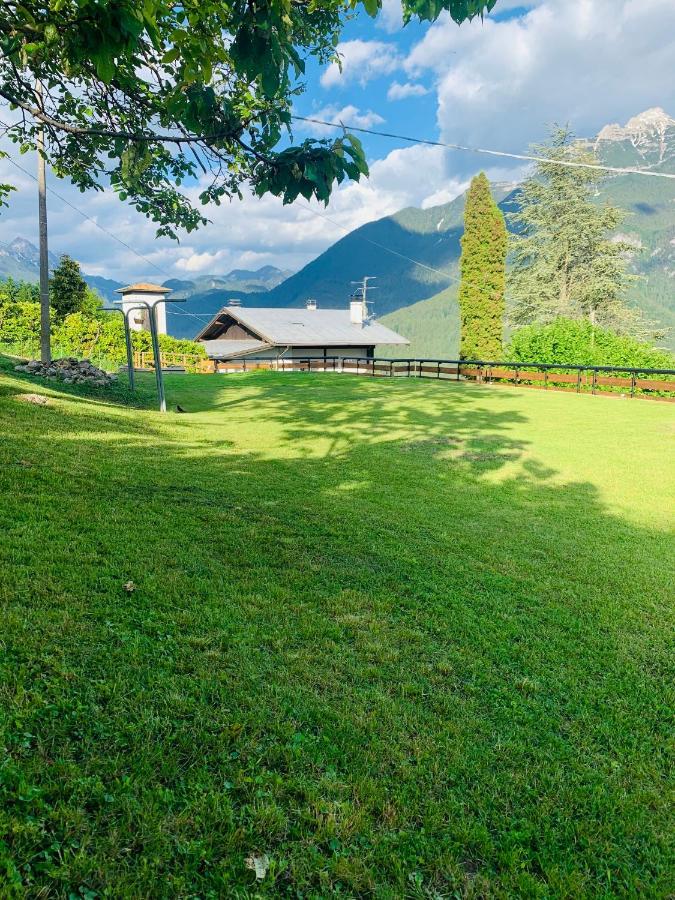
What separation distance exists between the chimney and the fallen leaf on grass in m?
43.2

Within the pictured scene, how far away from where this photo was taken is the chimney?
43300 millimetres

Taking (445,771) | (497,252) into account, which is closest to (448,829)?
(445,771)

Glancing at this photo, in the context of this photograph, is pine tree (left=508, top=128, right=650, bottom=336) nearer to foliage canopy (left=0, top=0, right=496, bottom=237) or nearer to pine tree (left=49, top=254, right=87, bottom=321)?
pine tree (left=49, top=254, right=87, bottom=321)

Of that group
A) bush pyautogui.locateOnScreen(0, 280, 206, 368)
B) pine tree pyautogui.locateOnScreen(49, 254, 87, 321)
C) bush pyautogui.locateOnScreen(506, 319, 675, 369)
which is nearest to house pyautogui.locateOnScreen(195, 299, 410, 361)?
pine tree pyautogui.locateOnScreen(49, 254, 87, 321)

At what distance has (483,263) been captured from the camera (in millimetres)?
32562

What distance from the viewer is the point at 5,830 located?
1800 millimetres

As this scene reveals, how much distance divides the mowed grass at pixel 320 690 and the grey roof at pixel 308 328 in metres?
33.2

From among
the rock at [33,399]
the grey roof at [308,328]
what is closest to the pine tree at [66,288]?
the grey roof at [308,328]

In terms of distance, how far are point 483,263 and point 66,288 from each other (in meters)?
25.1

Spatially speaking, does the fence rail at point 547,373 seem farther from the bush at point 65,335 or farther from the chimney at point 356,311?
the chimney at point 356,311

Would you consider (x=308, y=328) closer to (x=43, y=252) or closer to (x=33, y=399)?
(x=43, y=252)

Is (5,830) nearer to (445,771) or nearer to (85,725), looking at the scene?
(85,725)

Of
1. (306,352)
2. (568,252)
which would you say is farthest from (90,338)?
(568,252)

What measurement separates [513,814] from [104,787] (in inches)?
63.9
